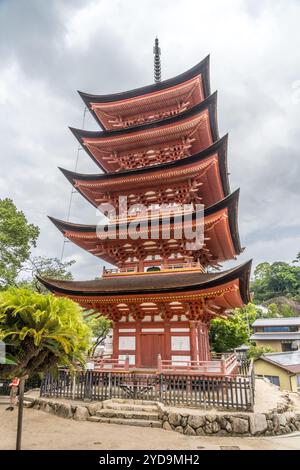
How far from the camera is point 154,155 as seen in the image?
17562 mm

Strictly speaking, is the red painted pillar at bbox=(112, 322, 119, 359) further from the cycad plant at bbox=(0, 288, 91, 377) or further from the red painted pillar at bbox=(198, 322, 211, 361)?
the cycad plant at bbox=(0, 288, 91, 377)

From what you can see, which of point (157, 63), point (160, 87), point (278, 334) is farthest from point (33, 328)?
point (278, 334)

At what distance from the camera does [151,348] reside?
14172 mm

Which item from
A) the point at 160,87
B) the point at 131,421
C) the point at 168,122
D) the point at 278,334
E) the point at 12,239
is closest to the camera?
the point at 131,421

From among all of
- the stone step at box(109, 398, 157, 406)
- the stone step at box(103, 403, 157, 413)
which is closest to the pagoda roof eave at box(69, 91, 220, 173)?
the stone step at box(109, 398, 157, 406)

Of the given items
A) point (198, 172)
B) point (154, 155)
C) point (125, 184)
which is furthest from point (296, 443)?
point (154, 155)

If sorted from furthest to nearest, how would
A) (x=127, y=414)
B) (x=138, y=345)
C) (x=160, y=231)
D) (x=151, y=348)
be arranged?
Result: 1. (x=160, y=231)
2. (x=138, y=345)
3. (x=151, y=348)
4. (x=127, y=414)

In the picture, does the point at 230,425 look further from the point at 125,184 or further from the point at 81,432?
the point at 125,184

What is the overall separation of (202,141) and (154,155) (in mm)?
3217

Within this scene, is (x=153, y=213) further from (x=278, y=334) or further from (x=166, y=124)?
(x=278, y=334)

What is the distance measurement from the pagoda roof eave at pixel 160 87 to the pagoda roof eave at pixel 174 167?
5.54 meters

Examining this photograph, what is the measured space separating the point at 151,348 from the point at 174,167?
30.1 feet

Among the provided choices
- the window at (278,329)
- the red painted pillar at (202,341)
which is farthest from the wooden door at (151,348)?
the window at (278,329)
